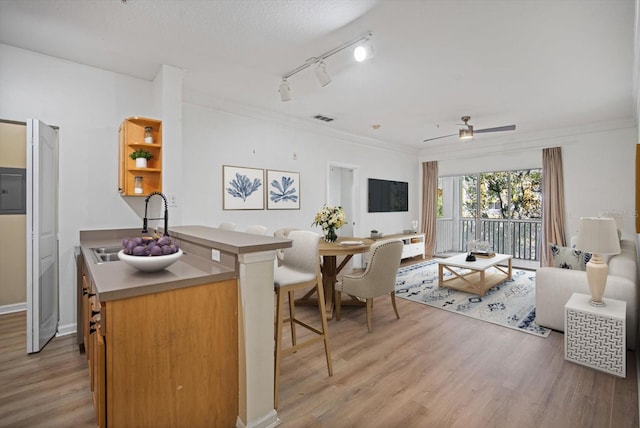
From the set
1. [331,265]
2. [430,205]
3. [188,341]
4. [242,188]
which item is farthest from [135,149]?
[430,205]

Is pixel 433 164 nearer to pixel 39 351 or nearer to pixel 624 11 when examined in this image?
pixel 624 11

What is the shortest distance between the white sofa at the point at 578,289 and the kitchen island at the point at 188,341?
2.87m

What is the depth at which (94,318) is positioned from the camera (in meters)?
1.58

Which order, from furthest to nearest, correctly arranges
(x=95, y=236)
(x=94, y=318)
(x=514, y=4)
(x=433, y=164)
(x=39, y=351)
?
(x=433, y=164) < (x=95, y=236) < (x=39, y=351) < (x=514, y=4) < (x=94, y=318)

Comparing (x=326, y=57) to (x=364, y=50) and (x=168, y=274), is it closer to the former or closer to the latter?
(x=364, y=50)

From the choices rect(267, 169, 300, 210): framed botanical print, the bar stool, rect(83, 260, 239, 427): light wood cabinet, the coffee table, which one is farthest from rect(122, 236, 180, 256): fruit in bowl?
the coffee table

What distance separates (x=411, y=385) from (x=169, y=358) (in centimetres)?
162

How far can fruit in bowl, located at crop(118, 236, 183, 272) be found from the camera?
152 centimetres

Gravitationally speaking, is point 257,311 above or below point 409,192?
below

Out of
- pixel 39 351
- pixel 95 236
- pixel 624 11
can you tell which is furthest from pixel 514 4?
pixel 39 351

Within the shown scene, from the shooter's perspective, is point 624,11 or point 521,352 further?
point 521,352

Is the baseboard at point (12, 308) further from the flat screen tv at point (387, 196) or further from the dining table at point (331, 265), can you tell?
the flat screen tv at point (387, 196)

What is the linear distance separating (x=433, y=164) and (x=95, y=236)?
6745mm

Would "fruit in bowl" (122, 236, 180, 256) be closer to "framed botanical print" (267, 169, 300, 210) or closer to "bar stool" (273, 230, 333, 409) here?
"bar stool" (273, 230, 333, 409)
